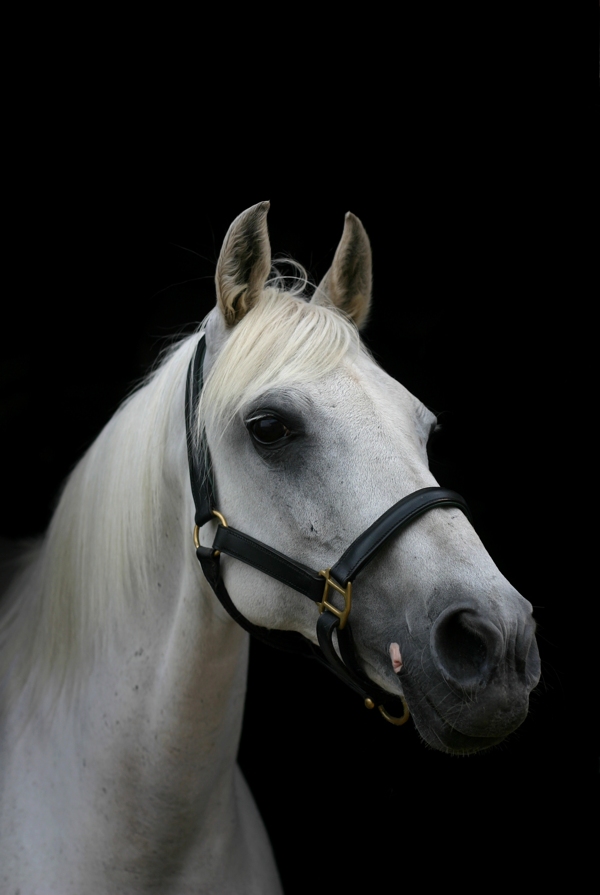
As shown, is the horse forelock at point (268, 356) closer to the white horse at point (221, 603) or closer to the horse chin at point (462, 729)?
the white horse at point (221, 603)

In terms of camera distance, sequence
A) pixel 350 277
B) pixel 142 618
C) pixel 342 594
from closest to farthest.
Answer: pixel 342 594
pixel 142 618
pixel 350 277

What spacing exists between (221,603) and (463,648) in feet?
1.99

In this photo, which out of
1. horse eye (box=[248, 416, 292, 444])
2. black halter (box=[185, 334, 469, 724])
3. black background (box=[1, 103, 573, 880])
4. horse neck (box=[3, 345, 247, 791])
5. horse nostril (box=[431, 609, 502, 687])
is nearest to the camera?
horse nostril (box=[431, 609, 502, 687])

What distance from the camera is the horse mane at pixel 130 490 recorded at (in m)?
1.45

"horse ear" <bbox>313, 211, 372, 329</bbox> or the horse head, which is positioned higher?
Result: "horse ear" <bbox>313, 211, 372, 329</bbox>

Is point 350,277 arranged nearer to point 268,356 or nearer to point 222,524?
point 268,356

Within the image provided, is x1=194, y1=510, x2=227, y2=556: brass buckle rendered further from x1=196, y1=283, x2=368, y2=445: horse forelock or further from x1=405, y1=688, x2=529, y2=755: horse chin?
x1=405, y1=688, x2=529, y2=755: horse chin

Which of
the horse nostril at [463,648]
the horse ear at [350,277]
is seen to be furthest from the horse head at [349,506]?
the horse ear at [350,277]

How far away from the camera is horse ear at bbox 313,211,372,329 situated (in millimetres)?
1771

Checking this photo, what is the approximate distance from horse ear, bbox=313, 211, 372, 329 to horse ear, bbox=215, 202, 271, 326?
24 cm

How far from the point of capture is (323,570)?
129cm

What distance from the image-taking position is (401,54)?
2.99 meters

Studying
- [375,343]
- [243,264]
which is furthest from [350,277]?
[375,343]

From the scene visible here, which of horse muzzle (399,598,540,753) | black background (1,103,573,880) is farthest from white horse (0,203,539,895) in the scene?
black background (1,103,573,880)
